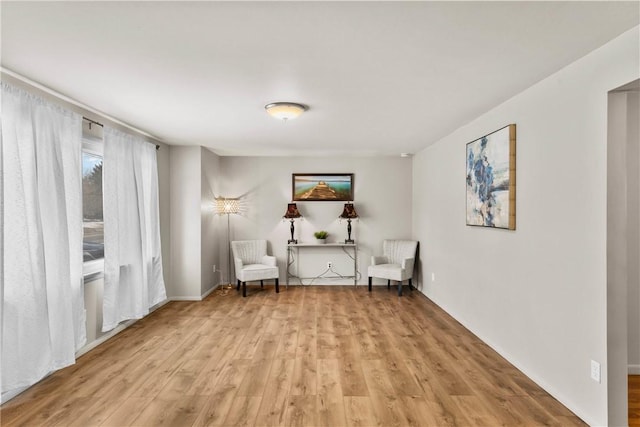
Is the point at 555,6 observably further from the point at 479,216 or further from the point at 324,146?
the point at 324,146

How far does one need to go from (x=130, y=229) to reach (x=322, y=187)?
3.48 metres

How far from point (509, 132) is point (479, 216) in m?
0.97

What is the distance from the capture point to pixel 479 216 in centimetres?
385

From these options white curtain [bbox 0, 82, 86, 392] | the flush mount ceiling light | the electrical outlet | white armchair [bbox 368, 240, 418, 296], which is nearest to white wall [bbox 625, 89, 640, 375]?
the electrical outlet

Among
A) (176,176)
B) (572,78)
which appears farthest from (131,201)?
(572,78)

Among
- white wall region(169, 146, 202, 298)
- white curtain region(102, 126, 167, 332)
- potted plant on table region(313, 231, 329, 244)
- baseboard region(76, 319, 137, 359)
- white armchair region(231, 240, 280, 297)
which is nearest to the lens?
baseboard region(76, 319, 137, 359)

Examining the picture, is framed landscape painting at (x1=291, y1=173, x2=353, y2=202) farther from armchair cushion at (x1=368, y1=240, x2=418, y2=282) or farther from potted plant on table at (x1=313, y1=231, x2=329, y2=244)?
armchair cushion at (x1=368, y1=240, x2=418, y2=282)

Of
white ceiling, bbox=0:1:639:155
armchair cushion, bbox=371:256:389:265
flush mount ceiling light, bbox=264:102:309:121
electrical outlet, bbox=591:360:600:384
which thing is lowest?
electrical outlet, bbox=591:360:600:384

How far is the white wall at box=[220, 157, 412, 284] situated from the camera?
6.78 metres

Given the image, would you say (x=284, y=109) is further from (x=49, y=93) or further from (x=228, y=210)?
(x=228, y=210)

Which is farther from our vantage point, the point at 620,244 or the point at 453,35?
the point at 620,244

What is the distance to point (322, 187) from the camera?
22.3 feet

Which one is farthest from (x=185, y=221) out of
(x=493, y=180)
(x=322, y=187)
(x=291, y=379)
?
(x=493, y=180)

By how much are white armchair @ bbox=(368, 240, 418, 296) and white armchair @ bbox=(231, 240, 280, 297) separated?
1.73 metres
